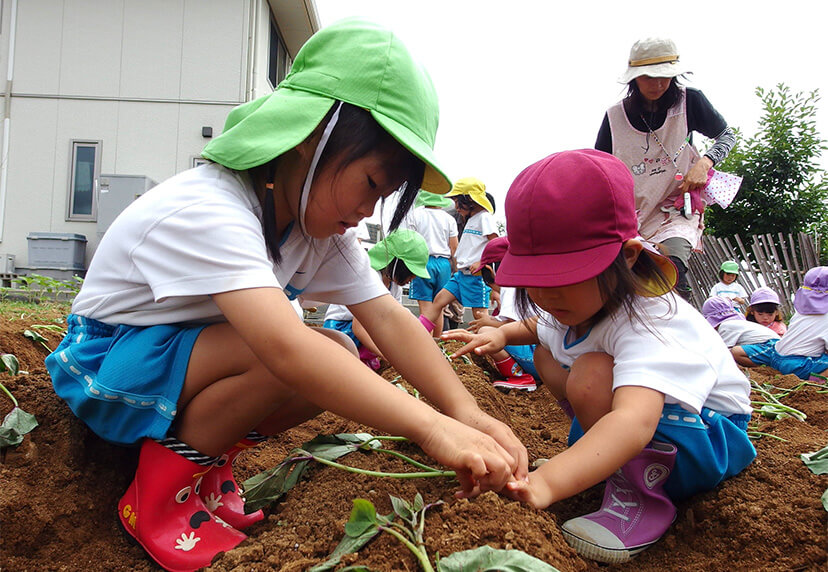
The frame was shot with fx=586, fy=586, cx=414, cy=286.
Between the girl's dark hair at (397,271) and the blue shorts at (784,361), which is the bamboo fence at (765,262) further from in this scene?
the girl's dark hair at (397,271)

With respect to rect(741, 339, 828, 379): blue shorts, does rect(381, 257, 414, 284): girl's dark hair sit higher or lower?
higher

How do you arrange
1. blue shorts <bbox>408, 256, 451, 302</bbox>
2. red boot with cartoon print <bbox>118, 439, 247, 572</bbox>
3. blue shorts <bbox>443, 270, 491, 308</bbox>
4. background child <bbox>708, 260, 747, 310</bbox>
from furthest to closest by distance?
background child <bbox>708, 260, 747, 310</bbox>, blue shorts <bbox>408, 256, 451, 302</bbox>, blue shorts <bbox>443, 270, 491, 308</bbox>, red boot with cartoon print <bbox>118, 439, 247, 572</bbox>

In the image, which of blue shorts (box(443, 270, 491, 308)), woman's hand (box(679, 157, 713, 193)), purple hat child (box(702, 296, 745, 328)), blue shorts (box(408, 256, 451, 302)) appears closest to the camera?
woman's hand (box(679, 157, 713, 193))

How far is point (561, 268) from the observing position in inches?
51.8

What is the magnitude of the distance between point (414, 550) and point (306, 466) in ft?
2.01

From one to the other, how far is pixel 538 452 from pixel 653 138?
1.74 meters

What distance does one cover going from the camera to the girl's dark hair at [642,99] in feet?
9.35

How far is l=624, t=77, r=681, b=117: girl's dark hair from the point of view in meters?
2.85

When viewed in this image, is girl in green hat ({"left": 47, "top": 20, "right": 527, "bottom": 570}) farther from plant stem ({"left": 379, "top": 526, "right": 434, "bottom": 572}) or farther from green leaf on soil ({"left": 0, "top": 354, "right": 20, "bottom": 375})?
green leaf on soil ({"left": 0, "top": 354, "right": 20, "bottom": 375})

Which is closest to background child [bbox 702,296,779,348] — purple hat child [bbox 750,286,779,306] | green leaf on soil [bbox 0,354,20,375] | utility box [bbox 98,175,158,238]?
purple hat child [bbox 750,286,779,306]

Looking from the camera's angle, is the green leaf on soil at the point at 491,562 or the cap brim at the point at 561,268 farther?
the cap brim at the point at 561,268

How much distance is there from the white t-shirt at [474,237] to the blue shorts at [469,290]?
12cm

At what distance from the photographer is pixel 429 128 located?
51.2 inches

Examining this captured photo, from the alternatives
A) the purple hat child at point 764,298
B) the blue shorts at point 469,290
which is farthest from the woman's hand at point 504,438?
the purple hat child at point 764,298
